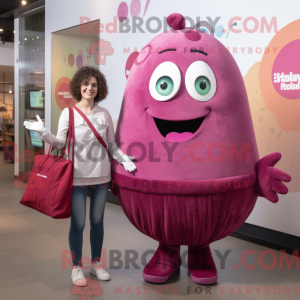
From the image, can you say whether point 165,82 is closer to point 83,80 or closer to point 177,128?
point 177,128

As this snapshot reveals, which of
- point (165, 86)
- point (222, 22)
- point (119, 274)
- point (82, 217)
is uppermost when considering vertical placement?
point (222, 22)

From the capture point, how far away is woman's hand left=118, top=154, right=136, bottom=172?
2.37 m

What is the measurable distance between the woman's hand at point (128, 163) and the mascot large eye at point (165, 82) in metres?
0.40

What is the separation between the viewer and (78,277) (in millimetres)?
2602

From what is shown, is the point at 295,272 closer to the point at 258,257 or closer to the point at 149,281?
the point at 258,257

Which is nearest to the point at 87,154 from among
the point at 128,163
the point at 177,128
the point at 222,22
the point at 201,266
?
the point at 128,163

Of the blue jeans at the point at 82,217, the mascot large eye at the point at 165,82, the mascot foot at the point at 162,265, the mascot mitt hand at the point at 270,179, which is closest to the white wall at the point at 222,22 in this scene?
the mascot mitt hand at the point at 270,179

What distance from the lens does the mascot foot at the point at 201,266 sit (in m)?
2.61

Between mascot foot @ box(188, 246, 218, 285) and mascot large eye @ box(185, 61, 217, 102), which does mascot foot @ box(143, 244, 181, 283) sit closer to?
mascot foot @ box(188, 246, 218, 285)

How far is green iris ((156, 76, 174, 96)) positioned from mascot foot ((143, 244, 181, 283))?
1085 mm

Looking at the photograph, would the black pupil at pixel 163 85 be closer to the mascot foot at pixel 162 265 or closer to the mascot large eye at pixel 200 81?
the mascot large eye at pixel 200 81

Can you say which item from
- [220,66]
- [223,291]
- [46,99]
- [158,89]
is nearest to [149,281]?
[223,291]

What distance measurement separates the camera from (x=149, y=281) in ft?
8.68

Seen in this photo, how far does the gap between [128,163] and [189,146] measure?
1.28 feet
